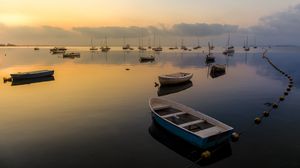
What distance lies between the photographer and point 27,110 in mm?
28000

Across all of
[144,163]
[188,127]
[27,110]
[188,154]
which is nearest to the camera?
[144,163]

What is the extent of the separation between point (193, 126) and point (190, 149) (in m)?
1.88

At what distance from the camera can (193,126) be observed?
59.9ft

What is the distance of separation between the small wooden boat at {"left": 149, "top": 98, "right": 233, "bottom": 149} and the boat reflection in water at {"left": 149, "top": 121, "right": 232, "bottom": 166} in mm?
519

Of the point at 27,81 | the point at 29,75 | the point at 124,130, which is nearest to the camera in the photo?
the point at 124,130

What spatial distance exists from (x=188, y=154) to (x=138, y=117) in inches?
353

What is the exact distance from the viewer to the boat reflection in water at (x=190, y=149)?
1583 cm

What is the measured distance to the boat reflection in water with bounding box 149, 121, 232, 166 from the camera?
51.9 feet

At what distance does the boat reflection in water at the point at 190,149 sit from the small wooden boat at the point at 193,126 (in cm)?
52

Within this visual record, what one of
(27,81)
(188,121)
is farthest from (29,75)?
(188,121)

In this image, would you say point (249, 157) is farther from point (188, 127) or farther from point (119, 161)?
point (119, 161)

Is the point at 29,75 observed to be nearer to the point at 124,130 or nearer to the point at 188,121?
the point at 124,130

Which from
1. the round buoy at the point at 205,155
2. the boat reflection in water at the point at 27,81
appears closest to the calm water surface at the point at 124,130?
the round buoy at the point at 205,155

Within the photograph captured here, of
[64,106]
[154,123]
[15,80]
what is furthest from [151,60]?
[154,123]
